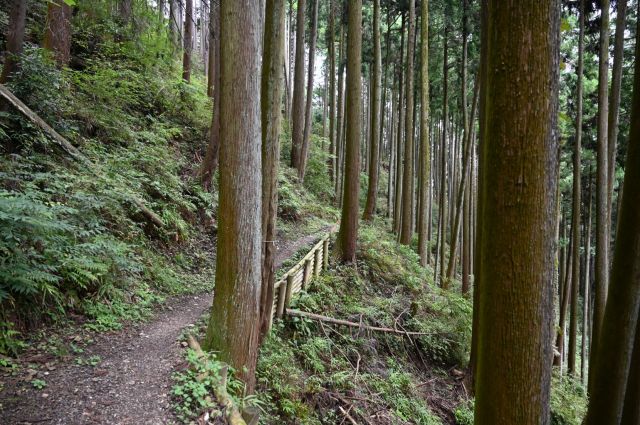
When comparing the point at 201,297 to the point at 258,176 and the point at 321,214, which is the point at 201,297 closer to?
the point at 258,176

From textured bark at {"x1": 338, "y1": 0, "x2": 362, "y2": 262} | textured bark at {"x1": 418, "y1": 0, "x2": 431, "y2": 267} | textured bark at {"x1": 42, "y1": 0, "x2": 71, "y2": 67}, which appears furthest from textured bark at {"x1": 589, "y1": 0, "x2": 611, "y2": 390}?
textured bark at {"x1": 42, "y1": 0, "x2": 71, "y2": 67}

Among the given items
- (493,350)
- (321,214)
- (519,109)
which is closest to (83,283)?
(493,350)

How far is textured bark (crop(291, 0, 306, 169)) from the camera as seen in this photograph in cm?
1742

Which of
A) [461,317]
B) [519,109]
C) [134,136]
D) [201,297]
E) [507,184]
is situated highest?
[134,136]

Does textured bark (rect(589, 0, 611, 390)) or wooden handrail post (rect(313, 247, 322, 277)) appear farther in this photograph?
wooden handrail post (rect(313, 247, 322, 277))

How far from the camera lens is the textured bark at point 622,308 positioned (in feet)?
10.6

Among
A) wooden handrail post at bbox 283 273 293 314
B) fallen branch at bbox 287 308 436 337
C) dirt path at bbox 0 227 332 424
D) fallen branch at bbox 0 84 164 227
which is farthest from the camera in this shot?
fallen branch at bbox 287 308 436 337

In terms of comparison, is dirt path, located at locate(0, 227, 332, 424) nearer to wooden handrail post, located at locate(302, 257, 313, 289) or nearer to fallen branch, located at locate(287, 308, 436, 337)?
fallen branch, located at locate(287, 308, 436, 337)

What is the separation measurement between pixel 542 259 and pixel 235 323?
3788 millimetres

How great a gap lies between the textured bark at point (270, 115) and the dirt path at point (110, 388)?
1742 millimetres

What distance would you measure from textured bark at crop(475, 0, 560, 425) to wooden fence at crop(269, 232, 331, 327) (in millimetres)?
4791

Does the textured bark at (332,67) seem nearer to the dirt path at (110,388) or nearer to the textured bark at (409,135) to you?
the textured bark at (409,135)

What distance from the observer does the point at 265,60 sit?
227 inches

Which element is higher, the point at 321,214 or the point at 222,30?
the point at 222,30
